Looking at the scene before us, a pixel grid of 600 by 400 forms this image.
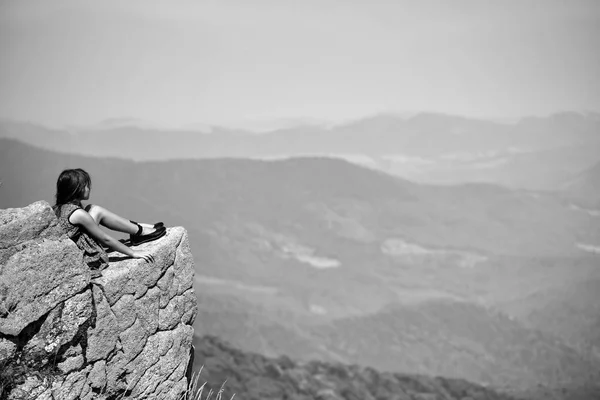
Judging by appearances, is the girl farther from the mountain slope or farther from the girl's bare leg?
the mountain slope

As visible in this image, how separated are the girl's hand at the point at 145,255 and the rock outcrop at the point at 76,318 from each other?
5cm

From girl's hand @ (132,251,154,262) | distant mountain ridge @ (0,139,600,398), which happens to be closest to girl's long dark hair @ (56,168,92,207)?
girl's hand @ (132,251,154,262)

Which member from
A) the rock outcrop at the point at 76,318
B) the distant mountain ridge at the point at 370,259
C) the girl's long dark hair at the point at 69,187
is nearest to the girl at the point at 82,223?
the girl's long dark hair at the point at 69,187

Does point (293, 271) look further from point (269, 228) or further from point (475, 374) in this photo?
point (475, 374)

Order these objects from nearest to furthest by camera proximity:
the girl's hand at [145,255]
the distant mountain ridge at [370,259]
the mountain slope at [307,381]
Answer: the girl's hand at [145,255], the mountain slope at [307,381], the distant mountain ridge at [370,259]

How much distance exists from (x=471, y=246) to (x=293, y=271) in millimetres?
19090

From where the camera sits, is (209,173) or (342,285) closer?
(342,285)

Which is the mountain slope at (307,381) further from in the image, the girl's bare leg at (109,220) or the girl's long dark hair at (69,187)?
the girl's long dark hair at (69,187)

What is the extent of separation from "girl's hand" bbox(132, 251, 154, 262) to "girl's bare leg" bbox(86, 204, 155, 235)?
36 centimetres

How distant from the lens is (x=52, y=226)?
14.6ft

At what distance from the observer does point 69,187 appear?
4.93m

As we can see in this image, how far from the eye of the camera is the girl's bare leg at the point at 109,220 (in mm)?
5156

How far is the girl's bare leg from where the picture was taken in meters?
5.16

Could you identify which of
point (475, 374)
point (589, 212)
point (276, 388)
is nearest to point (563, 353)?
point (475, 374)
